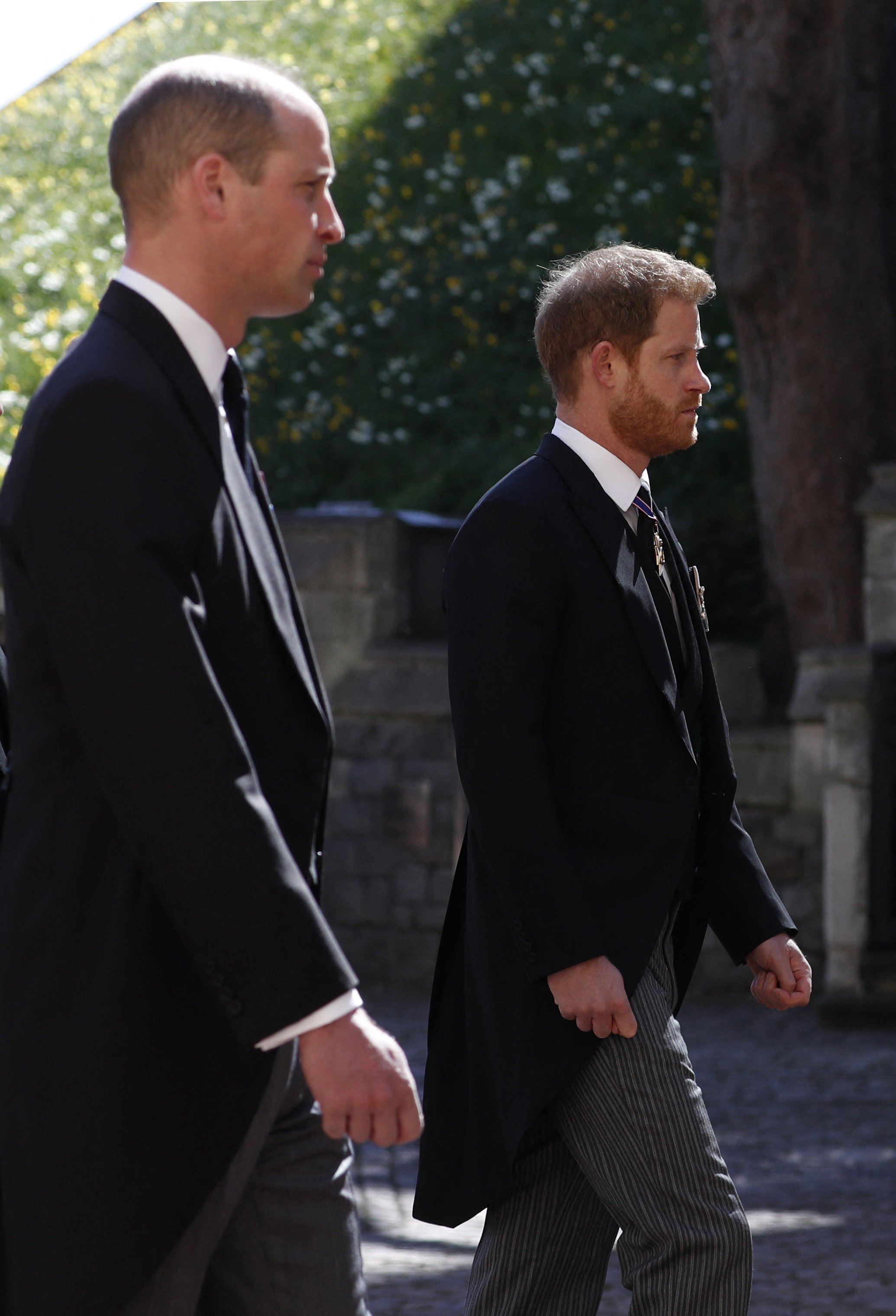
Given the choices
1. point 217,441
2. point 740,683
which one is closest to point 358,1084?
point 217,441

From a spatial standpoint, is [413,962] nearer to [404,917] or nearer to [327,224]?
[404,917]

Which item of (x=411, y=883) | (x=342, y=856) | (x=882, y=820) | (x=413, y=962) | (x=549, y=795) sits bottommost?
(x=413, y=962)

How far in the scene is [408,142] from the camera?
17359mm

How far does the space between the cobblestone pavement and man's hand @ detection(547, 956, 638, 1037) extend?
192 cm

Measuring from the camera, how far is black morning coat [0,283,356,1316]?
1.87 metres

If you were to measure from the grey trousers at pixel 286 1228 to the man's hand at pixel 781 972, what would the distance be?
3.91ft

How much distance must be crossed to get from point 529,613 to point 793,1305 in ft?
7.61

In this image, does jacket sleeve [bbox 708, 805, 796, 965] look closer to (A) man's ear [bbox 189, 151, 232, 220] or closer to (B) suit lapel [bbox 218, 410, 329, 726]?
(B) suit lapel [bbox 218, 410, 329, 726]

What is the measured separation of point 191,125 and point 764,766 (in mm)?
7640

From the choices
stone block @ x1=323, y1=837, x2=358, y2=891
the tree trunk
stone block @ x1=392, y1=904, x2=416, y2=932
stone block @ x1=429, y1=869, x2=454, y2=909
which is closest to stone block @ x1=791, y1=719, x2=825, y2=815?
the tree trunk

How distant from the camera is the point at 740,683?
9.55m

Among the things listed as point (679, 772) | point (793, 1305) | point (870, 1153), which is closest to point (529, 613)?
point (679, 772)

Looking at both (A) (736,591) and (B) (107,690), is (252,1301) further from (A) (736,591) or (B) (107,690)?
(A) (736,591)

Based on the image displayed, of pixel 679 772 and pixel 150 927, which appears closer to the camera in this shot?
pixel 150 927
